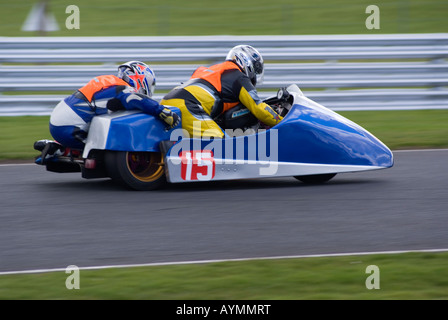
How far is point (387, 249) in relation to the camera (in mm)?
5223

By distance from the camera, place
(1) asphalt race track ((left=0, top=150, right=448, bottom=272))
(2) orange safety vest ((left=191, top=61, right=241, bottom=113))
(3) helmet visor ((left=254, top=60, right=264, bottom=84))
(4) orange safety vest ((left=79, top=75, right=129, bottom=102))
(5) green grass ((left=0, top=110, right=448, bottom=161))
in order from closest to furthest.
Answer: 1. (1) asphalt race track ((left=0, top=150, right=448, bottom=272))
2. (4) orange safety vest ((left=79, top=75, right=129, bottom=102))
3. (2) orange safety vest ((left=191, top=61, right=241, bottom=113))
4. (3) helmet visor ((left=254, top=60, right=264, bottom=84))
5. (5) green grass ((left=0, top=110, right=448, bottom=161))

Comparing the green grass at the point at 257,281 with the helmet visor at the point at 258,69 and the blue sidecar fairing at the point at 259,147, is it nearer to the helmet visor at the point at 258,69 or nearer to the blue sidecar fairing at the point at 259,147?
the blue sidecar fairing at the point at 259,147

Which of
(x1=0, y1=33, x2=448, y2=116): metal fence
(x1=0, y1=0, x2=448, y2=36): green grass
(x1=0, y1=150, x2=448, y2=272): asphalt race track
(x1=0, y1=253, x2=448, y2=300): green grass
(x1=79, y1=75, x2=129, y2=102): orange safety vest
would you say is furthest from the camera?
(x1=0, y1=0, x2=448, y2=36): green grass

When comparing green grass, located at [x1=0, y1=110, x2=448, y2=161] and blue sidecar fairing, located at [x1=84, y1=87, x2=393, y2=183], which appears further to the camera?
green grass, located at [x1=0, y1=110, x2=448, y2=161]

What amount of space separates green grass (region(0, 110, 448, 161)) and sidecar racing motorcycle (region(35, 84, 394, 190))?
230 cm

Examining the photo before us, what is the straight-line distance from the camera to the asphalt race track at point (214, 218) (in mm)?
5242

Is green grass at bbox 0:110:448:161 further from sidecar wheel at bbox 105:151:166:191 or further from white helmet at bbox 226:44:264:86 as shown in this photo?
white helmet at bbox 226:44:264:86

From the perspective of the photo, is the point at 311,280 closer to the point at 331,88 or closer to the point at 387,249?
the point at 387,249

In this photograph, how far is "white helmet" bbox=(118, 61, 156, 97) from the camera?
725cm

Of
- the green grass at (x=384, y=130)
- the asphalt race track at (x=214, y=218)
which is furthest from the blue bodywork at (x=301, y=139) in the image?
the green grass at (x=384, y=130)

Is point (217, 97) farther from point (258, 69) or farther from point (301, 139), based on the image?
point (301, 139)

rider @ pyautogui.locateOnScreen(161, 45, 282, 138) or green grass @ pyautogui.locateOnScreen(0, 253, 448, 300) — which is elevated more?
rider @ pyautogui.locateOnScreen(161, 45, 282, 138)

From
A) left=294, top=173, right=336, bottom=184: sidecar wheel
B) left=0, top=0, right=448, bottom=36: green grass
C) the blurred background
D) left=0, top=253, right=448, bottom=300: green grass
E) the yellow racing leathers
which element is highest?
left=0, top=0, right=448, bottom=36: green grass

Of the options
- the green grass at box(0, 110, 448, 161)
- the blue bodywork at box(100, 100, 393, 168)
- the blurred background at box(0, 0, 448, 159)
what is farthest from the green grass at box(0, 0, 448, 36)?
the blue bodywork at box(100, 100, 393, 168)
